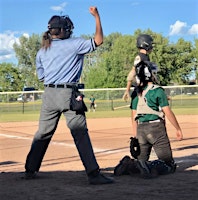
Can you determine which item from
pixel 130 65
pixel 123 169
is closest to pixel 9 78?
pixel 130 65

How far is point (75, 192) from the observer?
4.59 meters

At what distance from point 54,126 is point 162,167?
146 centimetres

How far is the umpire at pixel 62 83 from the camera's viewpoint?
17.0 feet

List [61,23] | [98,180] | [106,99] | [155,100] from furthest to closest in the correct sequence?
[106,99] → [155,100] → [61,23] → [98,180]

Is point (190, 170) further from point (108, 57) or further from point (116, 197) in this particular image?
point (108, 57)

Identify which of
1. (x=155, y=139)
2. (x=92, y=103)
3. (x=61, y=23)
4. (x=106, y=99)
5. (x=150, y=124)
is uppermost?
(x=61, y=23)

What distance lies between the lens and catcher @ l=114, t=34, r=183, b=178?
5.70 meters

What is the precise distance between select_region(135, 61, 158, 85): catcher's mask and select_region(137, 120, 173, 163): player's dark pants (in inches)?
22.8

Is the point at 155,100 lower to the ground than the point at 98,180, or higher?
higher

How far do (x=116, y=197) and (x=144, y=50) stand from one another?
9.45ft

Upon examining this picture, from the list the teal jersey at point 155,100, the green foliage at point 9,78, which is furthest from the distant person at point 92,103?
the green foliage at point 9,78

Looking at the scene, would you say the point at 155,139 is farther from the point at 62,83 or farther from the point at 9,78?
the point at 9,78

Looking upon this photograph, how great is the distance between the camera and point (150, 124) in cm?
586

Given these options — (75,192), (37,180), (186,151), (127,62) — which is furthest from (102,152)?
(127,62)
